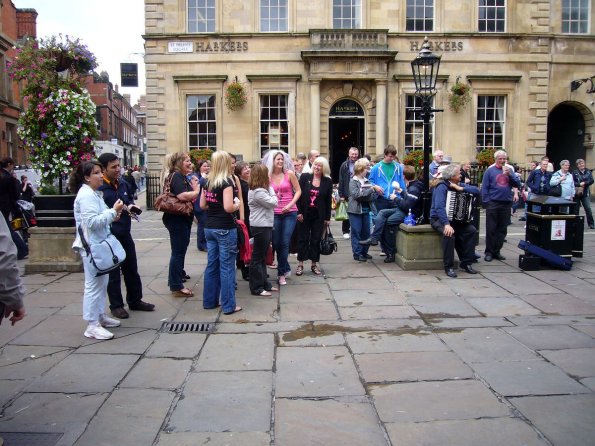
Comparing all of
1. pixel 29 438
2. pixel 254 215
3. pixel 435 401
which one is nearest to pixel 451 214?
pixel 254 215

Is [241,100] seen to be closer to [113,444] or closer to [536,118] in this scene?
[536,118]

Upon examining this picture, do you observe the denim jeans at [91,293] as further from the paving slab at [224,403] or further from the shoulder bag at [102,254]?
the paving slab at [224,403]

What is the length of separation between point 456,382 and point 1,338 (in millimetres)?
4368

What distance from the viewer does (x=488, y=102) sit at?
2175 centimetres

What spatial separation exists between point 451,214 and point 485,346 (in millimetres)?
3474

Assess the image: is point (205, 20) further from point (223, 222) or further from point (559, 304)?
point (559, 304)

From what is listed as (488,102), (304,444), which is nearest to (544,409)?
(304,444)

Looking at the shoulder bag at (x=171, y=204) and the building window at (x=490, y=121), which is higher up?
the building window at (x=490, y=121)

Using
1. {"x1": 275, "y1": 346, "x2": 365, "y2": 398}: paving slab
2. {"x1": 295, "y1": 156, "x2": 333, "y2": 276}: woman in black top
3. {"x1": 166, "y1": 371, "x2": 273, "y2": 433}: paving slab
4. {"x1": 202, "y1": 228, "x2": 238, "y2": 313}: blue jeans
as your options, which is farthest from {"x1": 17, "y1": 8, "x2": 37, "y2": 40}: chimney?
{"x1": 166, "y1": 371, "x2": 273, "y2": 433}: paving slab

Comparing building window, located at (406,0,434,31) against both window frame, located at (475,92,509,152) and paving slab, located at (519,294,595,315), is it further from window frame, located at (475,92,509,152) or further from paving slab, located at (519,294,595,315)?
paving slab, located at (519,294,595,315)

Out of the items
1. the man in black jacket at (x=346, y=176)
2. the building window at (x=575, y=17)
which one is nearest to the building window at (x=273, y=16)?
the building window at (x=575, y=17)

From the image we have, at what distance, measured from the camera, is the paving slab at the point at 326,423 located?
3557mm

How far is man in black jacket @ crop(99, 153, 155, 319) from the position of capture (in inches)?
247

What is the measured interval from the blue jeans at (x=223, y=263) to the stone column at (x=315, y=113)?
48.3 ft
